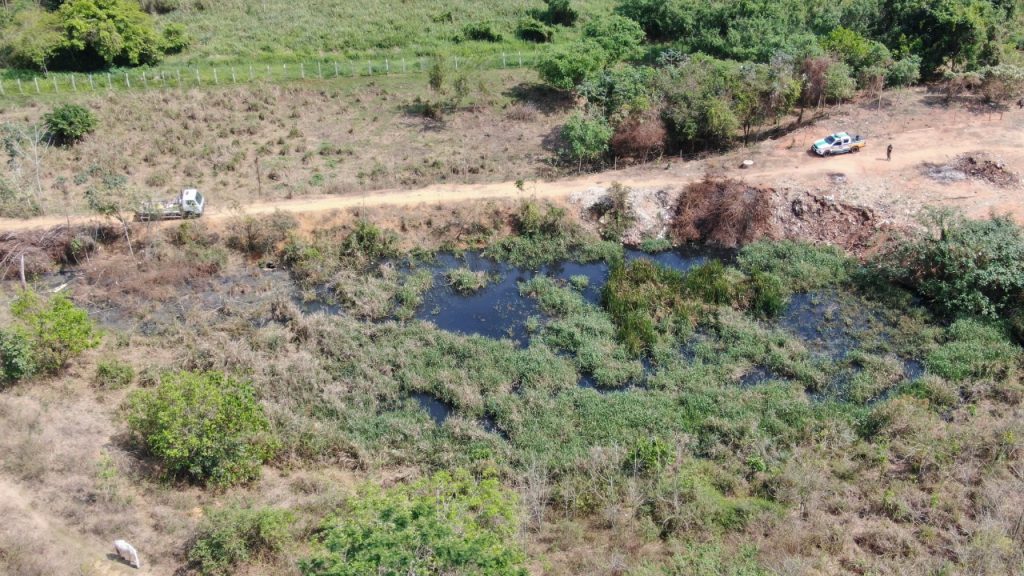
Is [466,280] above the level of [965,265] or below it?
below

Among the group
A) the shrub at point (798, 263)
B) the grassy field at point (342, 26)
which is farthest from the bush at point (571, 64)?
the shrub at point (798, 263)

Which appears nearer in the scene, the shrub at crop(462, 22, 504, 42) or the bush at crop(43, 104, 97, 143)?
the bush at crop(43, 104, 97, 143)

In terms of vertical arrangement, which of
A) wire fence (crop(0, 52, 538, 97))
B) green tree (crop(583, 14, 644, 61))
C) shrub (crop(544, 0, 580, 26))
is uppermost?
shrub (crop(544, 0, 580, 26))

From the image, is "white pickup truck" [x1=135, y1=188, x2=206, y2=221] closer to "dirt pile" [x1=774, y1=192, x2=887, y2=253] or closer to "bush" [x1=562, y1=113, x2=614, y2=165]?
"bush" [x1=562, y1=113, x2=614, y2=165]

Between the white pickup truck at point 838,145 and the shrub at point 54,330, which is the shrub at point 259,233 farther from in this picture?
the white pickup truck at point 838,145

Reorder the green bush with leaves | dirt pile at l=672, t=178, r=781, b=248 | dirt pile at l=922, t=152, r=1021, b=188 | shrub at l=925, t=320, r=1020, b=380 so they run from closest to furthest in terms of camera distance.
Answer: the green bush with leaves, shrub at l=925, t=320, r=1020, b=380, dirt pile at l=672, t=178, r=781, b=248, dirt pile at l=922, t=152, r=1021, b=188

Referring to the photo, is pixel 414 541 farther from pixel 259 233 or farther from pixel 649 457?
pixel 259 233

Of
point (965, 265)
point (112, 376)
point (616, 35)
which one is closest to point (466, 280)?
point (112, 376)

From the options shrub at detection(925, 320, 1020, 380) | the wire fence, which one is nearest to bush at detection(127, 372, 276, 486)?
shrub at detection(925, 320, 1020, 380)
